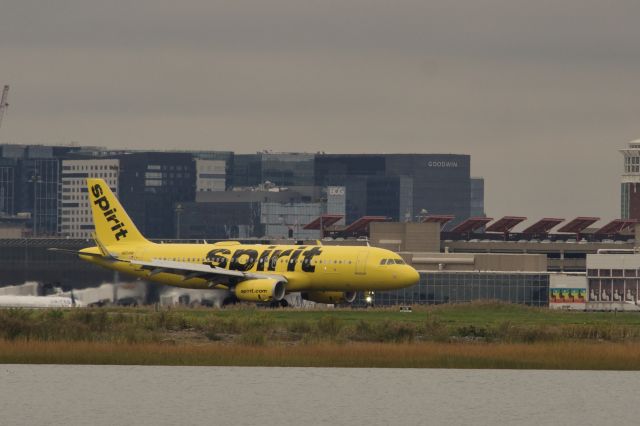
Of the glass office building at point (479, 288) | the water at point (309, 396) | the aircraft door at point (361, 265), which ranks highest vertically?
the aircraft door at point (361, 265)

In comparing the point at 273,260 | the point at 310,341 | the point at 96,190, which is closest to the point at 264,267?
the point at 273,260

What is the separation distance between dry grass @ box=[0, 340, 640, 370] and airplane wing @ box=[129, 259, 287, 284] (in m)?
40.8

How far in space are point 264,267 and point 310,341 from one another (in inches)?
1649

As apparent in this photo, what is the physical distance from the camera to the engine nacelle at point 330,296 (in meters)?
136

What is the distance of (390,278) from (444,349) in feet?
136

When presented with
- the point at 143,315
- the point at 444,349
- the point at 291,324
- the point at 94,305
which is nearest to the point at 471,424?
the point at 444,349

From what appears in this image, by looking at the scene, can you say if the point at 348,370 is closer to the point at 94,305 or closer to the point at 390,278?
the point at 390,278

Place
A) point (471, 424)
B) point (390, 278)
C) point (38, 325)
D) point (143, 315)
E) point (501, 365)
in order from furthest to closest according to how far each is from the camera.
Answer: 1. point (390, 278)
2. point (143, 315)
3. point (38, 325)
4. point (501, 365)
5. point (471, 424)

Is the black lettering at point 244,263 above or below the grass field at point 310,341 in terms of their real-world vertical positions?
above

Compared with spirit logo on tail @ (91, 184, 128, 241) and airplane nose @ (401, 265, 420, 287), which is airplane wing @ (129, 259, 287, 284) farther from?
airplane nose @ (401, 265, 420, 287)

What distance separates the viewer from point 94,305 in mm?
137375

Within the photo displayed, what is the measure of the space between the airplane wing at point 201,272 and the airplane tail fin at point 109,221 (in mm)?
7894

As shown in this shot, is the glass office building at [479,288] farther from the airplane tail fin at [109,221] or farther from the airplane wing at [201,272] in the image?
the airplane wing at [201,272]

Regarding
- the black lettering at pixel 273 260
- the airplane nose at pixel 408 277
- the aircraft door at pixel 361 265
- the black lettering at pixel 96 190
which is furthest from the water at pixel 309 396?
the black lettering at pixel 96 190
